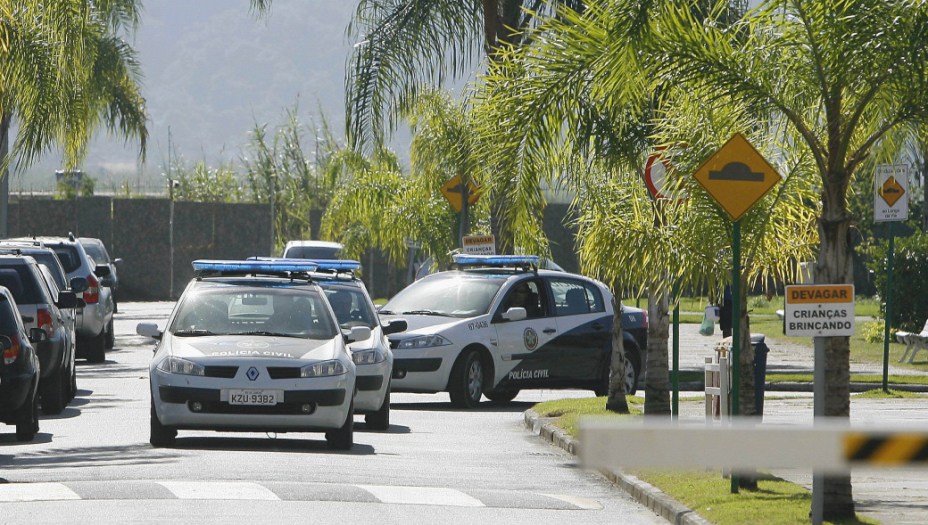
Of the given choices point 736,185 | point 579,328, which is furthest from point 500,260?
point 736,185

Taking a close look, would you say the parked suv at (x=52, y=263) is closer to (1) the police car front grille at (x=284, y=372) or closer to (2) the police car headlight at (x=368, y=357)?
(2) the police car headlight at (x=368, y=357)

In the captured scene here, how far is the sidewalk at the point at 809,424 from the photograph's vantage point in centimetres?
1143

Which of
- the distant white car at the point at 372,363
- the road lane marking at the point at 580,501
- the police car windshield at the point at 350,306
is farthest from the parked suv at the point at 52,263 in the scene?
the road lane marking at the point at 580,501

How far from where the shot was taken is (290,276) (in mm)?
16750

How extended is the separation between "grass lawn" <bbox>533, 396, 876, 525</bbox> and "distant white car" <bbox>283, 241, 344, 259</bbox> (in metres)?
30.4

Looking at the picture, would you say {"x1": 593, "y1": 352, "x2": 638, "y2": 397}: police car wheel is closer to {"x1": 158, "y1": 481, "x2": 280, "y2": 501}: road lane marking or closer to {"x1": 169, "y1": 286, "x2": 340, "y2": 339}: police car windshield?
{"x1": 169, "y1": 286, "x2": 340, "y2": 339}: police car windshield

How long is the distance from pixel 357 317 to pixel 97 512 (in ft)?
28.8

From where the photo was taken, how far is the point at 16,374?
1527 centimetres

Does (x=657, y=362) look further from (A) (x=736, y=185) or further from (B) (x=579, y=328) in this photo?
(A) (x=736, y=185)

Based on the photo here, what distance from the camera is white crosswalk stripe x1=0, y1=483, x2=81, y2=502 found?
37.2 ft

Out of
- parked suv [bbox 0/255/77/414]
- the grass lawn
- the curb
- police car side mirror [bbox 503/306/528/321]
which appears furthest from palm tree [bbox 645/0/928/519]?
police car side mirror [bbox 503/306/528/321]

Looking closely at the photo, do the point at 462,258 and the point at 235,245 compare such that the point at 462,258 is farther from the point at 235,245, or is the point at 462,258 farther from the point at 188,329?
the point at 235,245

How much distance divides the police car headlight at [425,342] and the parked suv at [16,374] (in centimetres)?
568

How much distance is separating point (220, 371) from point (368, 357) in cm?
264
